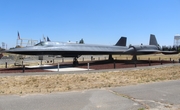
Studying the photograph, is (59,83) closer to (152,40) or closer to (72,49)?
(72,49)

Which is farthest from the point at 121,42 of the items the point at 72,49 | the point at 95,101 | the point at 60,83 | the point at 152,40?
the point at 95,101

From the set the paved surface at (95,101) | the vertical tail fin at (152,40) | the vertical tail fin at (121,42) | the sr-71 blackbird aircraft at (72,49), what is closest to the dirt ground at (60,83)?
the paved surface at (95,101)

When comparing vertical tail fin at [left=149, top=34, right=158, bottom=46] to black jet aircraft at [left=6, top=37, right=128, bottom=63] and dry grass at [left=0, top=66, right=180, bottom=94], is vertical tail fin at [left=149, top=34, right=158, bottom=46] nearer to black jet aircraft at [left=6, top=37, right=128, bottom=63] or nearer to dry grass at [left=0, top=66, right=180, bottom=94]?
black jet aircraft at [left=6, top=37, right=128, bottom=63]

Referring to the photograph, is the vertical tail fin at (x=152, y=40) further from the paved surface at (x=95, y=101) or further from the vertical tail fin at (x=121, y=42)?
the paved surface at (x=95, y=101)

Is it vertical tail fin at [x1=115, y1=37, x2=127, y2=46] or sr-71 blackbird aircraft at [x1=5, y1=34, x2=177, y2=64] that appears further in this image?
vertical tail fin at [x1=115, y1=37, x2=127, y2=46]

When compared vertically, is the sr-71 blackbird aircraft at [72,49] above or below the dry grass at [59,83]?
above

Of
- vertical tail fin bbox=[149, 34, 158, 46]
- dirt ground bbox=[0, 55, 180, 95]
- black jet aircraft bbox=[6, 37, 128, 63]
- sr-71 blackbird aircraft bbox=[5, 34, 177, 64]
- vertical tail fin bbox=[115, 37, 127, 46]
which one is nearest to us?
dirt ground bbox=[0, 55, 180, 95]

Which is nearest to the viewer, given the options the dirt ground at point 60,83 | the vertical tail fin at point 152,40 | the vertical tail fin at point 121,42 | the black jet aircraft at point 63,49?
the dirt ground at point 60,83

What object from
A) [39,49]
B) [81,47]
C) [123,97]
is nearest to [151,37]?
[81,47]

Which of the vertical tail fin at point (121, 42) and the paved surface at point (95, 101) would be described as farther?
the vertical tail fin at point (121, 42)

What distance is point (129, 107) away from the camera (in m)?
5.70

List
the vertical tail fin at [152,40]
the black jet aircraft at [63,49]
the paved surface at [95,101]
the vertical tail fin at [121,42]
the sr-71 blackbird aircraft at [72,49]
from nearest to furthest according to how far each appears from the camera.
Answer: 1. the paved surface at [95,101]
2. the black jet aircraft at [63,49]
3. the sr-71 blackbird aircraft at [72,49]
4. the vertical tail fin at [121,42]
5. the vertical tail fin at [152,40]

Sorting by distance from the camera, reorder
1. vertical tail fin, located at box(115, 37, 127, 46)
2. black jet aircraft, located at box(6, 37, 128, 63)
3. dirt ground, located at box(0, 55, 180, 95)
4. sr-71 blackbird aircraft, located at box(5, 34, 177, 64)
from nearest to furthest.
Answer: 1. dirt ground, located at box(0, 55, 180, 95)
2. black jet aircraft, located at box(6, 37, 128, 63)
3. sr-71 blackbird aircraft, located at box(5, 34, 177, 64)
4. vertical tail fin, located at box(115, 37, 127, 46)

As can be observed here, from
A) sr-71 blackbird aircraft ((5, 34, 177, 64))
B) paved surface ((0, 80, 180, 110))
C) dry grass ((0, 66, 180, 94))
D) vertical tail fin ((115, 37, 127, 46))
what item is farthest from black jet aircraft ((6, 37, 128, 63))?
paved surface ((0, 80, 180, 110))
